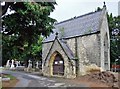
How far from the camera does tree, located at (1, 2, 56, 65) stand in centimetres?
1257

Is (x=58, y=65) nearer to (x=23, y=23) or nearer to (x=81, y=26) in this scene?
(x=81, y=26)

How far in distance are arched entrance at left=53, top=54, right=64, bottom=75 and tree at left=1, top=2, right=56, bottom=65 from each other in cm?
1533

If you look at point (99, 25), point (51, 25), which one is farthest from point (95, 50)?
point (51, 25)

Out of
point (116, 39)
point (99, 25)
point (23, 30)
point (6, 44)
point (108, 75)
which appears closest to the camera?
point (6, 44)

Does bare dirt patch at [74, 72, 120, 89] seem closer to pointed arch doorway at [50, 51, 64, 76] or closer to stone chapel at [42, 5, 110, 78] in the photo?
stone chapel at [42, 5, 110, 78]

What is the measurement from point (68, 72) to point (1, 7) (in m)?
17.2

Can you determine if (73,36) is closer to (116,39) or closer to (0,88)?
(116,39)

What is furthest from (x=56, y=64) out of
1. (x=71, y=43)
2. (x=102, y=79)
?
(x=102, y=79)

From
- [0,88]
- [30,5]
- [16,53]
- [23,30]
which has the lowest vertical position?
[0,88]

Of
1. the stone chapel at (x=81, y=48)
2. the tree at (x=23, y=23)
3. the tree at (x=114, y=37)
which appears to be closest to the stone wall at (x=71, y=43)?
the stone chapel at (x=81, y=48)

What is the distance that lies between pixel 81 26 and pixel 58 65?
6.22 meters

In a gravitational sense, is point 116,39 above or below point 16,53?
Result: above

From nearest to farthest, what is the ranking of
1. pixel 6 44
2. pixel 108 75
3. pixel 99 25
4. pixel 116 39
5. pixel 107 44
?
pixel 6 44 → pixel 108 75 → pixel 99 25 → pixel 107 44 → pixel 116 39

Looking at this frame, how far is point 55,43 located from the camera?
30266 mm
